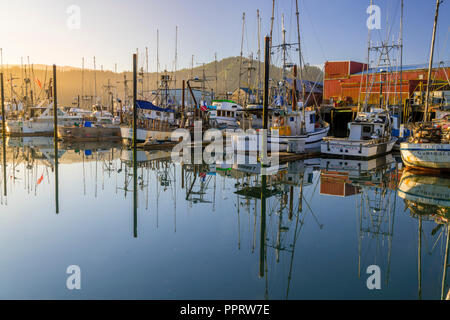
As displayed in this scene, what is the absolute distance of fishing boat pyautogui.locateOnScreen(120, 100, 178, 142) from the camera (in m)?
31.4

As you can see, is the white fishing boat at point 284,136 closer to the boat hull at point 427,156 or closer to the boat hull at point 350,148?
the boat hull at point 350,148

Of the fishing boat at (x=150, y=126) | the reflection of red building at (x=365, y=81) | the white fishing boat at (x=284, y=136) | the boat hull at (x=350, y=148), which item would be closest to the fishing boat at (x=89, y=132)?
the fishing boat at (x=150, y=126)

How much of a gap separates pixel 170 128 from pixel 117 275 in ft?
88.5

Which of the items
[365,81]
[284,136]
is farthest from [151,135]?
[365,81]

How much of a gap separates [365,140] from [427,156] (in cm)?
716

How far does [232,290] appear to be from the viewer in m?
6.07

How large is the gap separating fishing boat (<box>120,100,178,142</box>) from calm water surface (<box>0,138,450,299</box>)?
576 inches

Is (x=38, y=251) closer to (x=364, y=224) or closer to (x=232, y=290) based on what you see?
(x=232, y=290)

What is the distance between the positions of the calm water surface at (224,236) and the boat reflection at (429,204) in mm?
44

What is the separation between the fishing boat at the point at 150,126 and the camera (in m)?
31.4

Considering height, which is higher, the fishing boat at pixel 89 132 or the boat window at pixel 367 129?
the boat window at pixel 367 129

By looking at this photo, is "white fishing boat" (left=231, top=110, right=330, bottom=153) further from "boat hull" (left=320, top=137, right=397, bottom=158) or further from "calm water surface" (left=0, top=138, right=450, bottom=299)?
"calm water surface" (left=0, top=138, right=450, bottom=299)

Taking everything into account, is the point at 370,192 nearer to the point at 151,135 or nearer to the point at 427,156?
the point at 427,156
